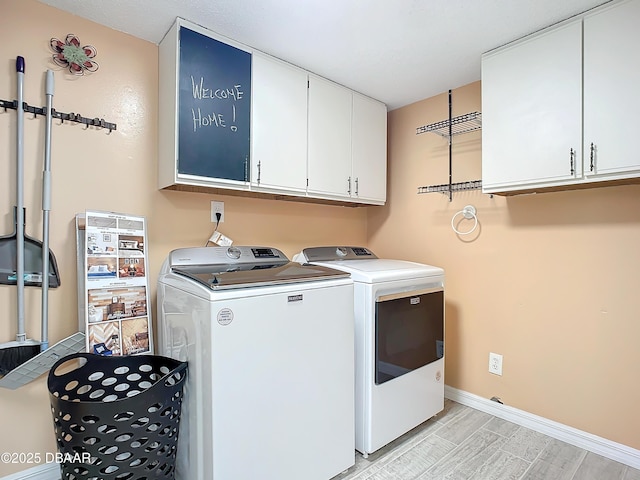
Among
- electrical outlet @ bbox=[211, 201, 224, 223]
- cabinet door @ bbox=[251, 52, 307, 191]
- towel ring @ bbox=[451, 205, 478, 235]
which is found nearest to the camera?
cabinet door @ bbox=[251, 52, 307, 191]

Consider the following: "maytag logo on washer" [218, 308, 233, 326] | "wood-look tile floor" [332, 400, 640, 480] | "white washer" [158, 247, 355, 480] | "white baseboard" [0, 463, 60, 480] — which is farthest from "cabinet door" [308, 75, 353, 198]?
"white baseboard" [0, 463, 60, 480]

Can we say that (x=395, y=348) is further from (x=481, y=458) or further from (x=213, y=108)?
(x=213, y=108)

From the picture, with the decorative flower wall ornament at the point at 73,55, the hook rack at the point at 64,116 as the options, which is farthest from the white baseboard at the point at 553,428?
the decorative flower wall ornament at the point at 73,55

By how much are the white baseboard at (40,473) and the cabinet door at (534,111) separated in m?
2.69

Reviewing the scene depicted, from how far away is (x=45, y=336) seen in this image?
5.04 ft

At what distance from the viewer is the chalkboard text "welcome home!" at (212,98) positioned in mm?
1748

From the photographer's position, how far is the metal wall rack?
2288mm

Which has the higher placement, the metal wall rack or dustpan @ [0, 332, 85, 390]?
the metal wall rack

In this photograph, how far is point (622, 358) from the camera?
5.86ft

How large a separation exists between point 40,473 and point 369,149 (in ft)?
8.70

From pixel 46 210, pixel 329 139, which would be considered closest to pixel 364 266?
pixel 329 139

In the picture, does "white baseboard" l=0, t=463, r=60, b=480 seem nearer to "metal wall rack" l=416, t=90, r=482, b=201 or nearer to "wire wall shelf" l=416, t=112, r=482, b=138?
"metal wall rack" l=416, t=90, r=482, b=201

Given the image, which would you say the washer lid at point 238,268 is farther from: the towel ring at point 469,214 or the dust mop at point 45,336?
the towel ring at point 469,214

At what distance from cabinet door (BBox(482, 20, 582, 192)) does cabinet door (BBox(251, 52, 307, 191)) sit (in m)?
1.11
